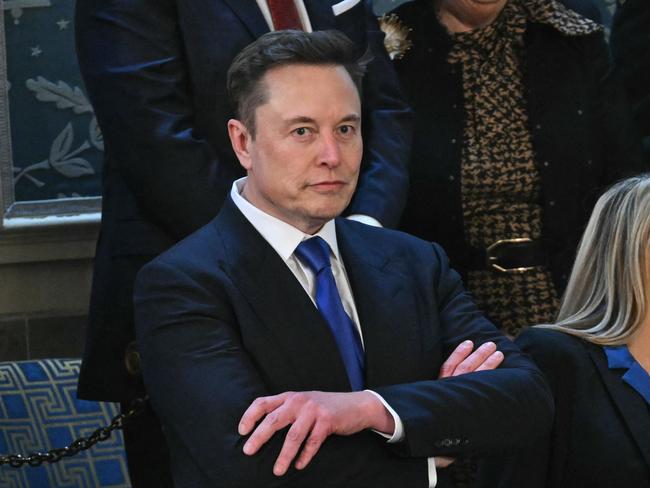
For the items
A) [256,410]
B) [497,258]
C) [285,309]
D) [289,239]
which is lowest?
[497,258]

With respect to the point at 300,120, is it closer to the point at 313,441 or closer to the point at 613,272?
the point at 313,441

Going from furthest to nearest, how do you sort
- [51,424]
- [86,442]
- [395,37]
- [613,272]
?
1. [51,424]
2. [395,37]
3. [86,442]
4. [613,272]

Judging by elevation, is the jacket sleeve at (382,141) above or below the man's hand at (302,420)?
above

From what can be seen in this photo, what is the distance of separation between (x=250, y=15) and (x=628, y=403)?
1259mm

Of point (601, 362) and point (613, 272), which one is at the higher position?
point (613, 272)

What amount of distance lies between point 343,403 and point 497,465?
29.6 inches

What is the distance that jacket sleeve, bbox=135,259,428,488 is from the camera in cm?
251

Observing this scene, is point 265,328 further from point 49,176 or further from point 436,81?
point 49,176

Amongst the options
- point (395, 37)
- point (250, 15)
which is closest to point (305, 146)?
point (250, 15)

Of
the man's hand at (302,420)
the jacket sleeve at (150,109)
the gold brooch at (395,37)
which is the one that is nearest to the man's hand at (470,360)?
the man's hand at (302,420)

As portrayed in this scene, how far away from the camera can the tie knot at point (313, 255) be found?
2.80m

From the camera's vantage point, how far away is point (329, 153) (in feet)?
8.93

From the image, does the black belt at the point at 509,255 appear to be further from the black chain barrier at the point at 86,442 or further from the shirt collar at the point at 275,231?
the shirt collar at the point at 275,231

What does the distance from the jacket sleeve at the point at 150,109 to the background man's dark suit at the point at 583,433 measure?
845 millimetres
